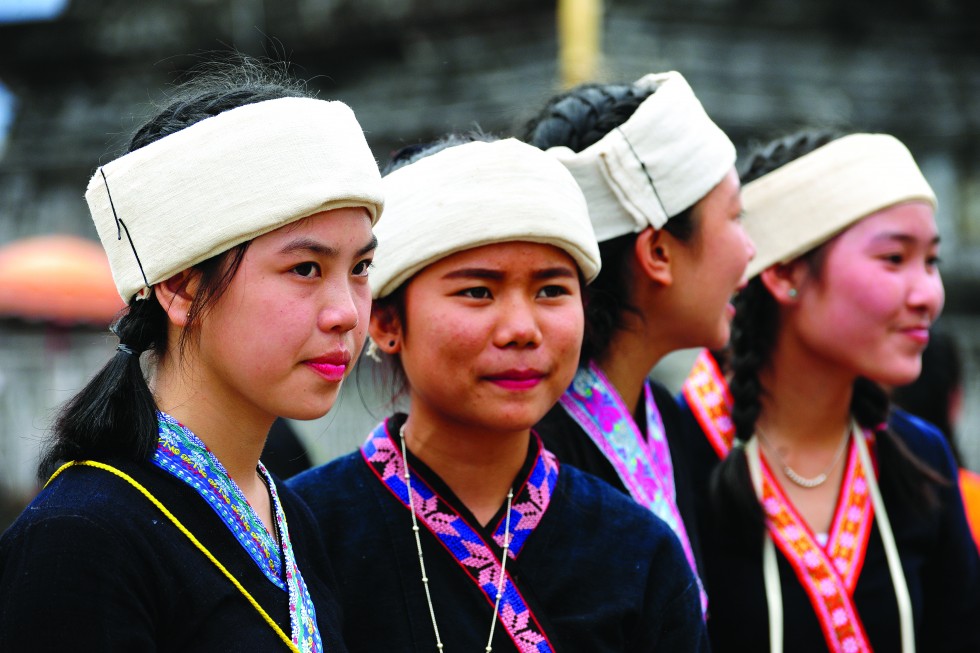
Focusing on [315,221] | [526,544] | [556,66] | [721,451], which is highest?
[556,66]

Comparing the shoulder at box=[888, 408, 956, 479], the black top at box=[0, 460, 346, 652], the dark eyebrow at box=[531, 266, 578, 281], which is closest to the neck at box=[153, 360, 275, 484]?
the black top at box=[0, 460, 346, 652]

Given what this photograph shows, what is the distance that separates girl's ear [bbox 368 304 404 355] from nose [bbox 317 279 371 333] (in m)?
0.50

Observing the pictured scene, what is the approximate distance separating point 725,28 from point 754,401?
686 centimetres

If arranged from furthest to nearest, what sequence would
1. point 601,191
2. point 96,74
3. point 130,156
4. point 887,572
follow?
point 96,74
point 887,572
point 601,191
point 130,156

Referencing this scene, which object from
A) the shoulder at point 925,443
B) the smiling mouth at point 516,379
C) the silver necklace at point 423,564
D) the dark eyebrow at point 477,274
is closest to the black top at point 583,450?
the silver necklace at point 423,564

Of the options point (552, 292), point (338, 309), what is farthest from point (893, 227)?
point (338, 309)

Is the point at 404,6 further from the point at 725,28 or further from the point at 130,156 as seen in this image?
the point at 130,156

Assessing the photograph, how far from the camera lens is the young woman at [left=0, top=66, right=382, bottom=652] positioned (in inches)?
71.1

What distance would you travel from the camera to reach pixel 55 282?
1009 centimetres

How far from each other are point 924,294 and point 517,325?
4.94 feet

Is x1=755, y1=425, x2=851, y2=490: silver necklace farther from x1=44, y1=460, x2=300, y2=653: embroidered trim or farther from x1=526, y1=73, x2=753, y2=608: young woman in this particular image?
x1=44, y1=460, x2=300, y2=653: embroidered trim

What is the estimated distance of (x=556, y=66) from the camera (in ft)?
30.5

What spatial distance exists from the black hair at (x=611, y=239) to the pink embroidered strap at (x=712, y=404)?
22.6 inches

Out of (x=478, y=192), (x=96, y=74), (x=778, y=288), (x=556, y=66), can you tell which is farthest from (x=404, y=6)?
(x=478, y=192)
